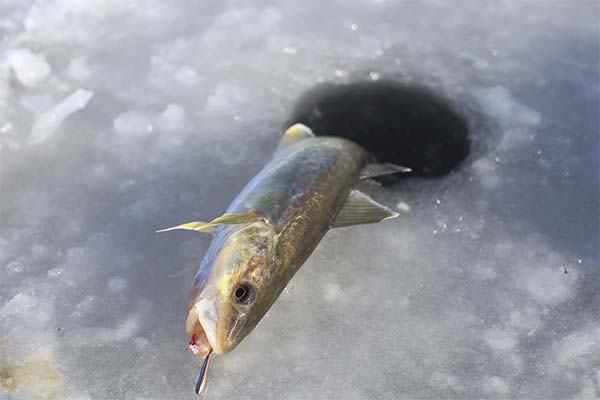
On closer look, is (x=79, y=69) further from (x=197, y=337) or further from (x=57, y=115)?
Result: (x=197, y=337)

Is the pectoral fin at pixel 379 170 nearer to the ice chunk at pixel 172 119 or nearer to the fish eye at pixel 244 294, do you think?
the fish eye at pixel 244 294

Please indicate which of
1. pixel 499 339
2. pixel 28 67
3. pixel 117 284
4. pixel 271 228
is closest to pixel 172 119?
pixel 28 67

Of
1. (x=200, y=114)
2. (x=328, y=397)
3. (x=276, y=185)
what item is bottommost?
(x=328, y=397)

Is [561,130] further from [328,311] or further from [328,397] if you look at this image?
[328,397]

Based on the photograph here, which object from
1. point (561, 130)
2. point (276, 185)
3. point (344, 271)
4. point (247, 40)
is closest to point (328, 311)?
point (344, 271)

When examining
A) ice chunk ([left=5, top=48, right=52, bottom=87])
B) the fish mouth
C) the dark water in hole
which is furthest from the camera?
ice chunk ([left=5, top=48, right=52, bottom=87])

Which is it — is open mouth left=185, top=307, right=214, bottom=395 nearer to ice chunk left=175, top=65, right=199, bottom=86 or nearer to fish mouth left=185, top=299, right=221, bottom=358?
fish mouth left=185, top=299, right=221, bottom=358

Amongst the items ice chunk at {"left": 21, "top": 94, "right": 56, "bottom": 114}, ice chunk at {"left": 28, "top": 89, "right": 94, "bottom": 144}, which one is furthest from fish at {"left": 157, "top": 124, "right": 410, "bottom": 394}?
ice chunk at {"left": 21, "top": 94, "right": 56, "bottom": 114}
